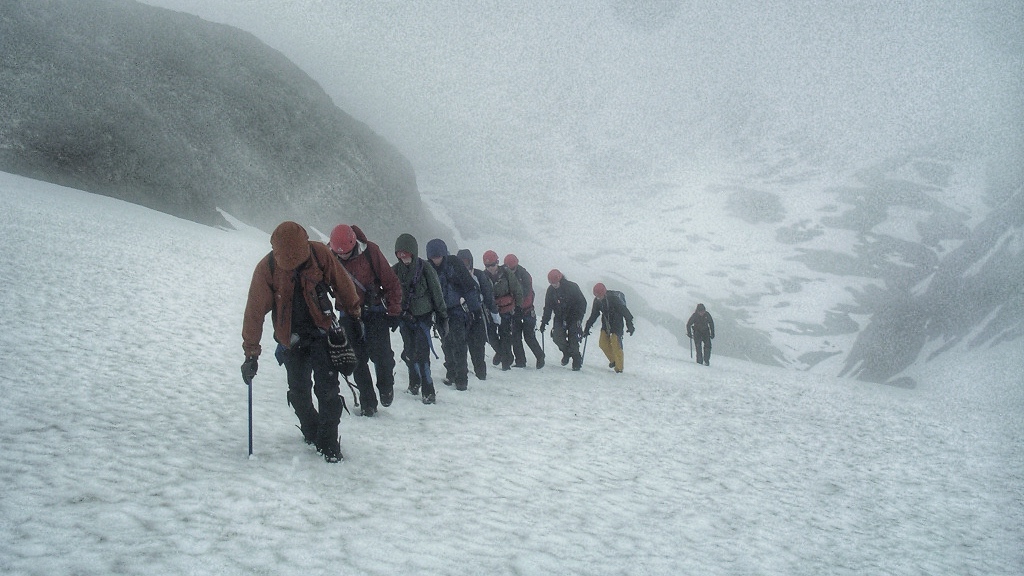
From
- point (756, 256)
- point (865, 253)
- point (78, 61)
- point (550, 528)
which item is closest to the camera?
point (550, 528)

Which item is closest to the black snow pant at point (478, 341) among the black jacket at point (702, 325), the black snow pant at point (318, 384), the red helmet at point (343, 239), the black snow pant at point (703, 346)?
the red helmet at point (343, 239)

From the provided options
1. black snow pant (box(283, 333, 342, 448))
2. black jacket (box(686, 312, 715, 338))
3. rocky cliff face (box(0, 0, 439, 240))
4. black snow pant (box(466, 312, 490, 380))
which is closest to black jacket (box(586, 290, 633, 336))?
black snow pant (box(466, 312, 490, 380))

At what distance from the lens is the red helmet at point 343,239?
18.6 feet

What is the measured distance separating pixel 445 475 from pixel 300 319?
1945 mm

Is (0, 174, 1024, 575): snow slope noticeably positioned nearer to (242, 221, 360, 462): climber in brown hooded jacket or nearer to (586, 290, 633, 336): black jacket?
(242, 221, 360, 462): climber in brown hooded jacket

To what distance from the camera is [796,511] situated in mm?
4633

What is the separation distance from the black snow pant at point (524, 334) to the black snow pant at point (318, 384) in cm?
738

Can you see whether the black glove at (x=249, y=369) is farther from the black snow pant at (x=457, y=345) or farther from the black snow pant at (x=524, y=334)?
the black snow pant at (x=524, y=334)

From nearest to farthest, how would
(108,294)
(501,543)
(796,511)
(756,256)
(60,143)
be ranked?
(501,543) < (796,511) < (108,294) < (60,143) < (756,256)

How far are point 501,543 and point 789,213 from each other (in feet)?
506

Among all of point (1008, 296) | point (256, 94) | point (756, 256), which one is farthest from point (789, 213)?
point (256, 94)

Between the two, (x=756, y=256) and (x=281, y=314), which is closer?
(x=281, y=314)

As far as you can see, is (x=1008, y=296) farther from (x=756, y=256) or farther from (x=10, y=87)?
Answer: (x=10, y=87)

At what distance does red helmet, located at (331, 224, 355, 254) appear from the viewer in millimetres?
→ 5656
